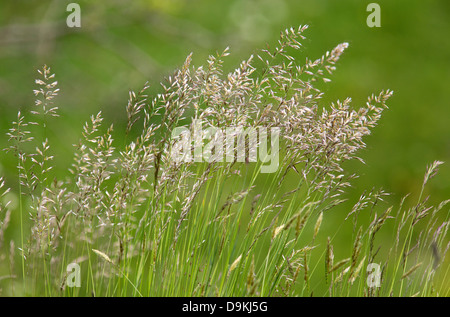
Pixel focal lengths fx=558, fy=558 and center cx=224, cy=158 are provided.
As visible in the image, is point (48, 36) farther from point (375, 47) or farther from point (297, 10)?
point (375, 47)

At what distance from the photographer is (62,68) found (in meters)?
6.76

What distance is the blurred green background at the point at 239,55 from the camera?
19.7ft

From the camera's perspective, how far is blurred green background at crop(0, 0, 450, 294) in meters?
6.02

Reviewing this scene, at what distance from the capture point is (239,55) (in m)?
6.86
